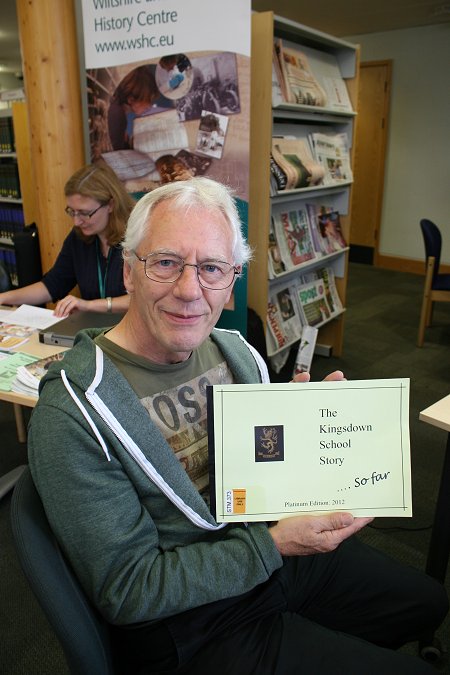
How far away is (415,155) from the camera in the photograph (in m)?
6.38

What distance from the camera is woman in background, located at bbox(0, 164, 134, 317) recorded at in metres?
2.16

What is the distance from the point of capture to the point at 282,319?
3475 mm

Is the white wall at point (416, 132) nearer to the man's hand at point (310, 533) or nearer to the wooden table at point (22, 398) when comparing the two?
the wooden table at point (22, 398)

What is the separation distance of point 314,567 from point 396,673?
0.27 m

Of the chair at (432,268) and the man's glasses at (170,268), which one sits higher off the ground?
the man's glasses at (170,268)

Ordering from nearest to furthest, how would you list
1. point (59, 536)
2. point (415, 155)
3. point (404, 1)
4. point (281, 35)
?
1. point (59, 536)
2. point (281, 35)
3. point (404, 1)
4. point (415, 155)

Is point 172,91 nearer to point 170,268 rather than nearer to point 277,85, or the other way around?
point 277,85

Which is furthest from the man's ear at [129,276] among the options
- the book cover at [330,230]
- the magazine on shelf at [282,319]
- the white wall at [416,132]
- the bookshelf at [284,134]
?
the white wall at [416,132]

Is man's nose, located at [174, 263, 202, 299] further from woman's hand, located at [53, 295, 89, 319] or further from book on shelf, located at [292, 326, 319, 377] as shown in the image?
book on shelf, located at [292, 326, 319, 377]

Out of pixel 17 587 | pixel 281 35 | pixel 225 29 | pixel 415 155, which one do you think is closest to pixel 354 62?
pixel 281 35

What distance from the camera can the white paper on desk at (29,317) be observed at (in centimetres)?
211

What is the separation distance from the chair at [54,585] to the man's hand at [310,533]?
1.17ft

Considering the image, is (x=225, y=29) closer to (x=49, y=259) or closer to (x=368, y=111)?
(x=49, y=259)

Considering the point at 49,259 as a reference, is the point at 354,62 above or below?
above
